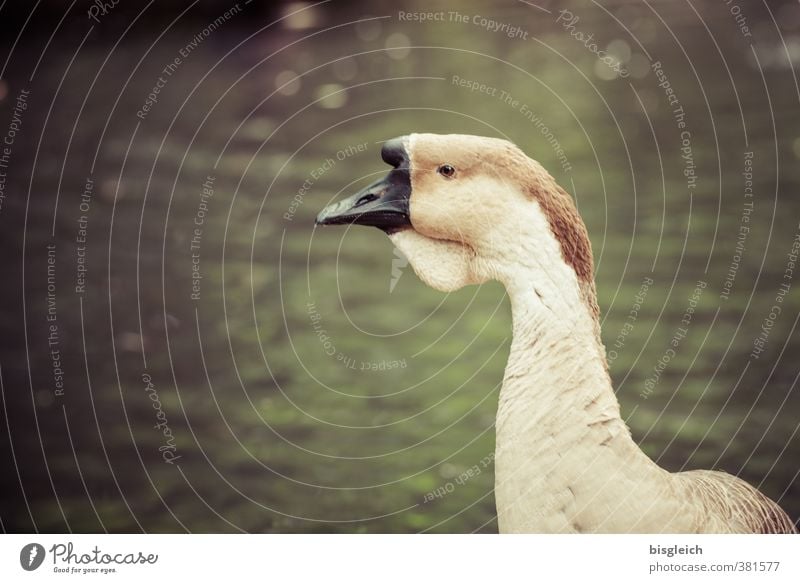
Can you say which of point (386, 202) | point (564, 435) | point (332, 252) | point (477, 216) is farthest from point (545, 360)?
point (332, 252)

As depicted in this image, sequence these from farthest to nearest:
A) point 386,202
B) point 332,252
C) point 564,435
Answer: point 332,252, point 386,202, point 564,435

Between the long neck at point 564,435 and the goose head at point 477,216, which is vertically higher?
the goose head at point 477,216

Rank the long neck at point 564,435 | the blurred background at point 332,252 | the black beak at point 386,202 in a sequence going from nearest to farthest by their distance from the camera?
the long neck at point 564,435 < the black beak at point 386,202 < the blurred background at point 332,252

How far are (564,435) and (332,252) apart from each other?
0.99m

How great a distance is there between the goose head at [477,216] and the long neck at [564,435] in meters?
0.02

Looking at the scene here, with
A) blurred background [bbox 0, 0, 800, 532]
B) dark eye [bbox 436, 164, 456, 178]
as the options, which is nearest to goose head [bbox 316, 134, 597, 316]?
dark eye [bbox 436, 164, 456, 178]

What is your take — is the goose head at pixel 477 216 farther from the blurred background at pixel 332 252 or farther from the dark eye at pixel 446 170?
the blurred background at pixel 332 252

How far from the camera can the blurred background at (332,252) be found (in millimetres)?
2027

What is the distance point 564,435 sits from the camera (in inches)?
54.2

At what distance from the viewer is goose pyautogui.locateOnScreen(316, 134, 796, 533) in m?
1.38

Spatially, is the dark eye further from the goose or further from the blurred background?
the blurred background

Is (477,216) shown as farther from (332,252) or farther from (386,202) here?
(332,252)

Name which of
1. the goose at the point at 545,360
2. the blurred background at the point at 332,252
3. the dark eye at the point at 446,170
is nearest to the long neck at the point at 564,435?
the goose at the point at 545,360

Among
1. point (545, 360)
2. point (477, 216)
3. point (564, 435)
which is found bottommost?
point (564, 435)
